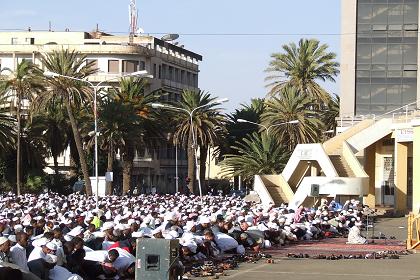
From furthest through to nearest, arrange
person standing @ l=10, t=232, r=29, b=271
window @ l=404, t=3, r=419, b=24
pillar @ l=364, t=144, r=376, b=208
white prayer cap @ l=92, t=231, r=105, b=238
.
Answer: window @ l=404, t=3, r=419, b=24 → pillar @ l=364, t=144, r=376, b=208 → white prayer cap @ l=92, t=231, r=105, b=238 → person standing @ l=10, t=232, r=29, b=271

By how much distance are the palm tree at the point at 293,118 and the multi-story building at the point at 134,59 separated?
16.2m

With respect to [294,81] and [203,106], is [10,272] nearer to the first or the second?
[203,106]

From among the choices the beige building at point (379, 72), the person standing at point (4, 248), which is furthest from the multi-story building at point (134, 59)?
the person standing at point (4, 248)

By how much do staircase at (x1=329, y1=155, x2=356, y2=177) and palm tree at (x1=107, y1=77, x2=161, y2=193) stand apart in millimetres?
15609

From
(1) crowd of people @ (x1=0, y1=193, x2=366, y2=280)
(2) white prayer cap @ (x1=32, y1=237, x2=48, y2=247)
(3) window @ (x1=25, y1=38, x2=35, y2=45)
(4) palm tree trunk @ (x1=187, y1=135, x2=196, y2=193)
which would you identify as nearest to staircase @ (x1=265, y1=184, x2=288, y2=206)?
(1) crowd of people @ (x1=0, y1=193, x2=366, y2=280)

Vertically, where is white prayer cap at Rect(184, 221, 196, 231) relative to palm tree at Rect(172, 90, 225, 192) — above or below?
below

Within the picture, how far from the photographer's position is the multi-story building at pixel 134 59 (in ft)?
303

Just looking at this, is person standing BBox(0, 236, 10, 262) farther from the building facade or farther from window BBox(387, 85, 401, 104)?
window BBox(387, 85, 401, 104)

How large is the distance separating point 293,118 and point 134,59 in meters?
24.2

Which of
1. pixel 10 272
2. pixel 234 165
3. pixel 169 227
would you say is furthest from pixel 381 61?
pixel 10 272

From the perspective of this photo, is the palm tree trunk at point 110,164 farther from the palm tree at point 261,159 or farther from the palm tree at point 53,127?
the palm tree at point 261,159

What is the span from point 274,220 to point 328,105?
4488cm

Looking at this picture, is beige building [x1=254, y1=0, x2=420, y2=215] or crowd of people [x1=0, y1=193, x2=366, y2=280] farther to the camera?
beige building [x1=254, y1=0, x2=420, y2=215]

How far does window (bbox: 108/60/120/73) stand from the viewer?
9250cm
